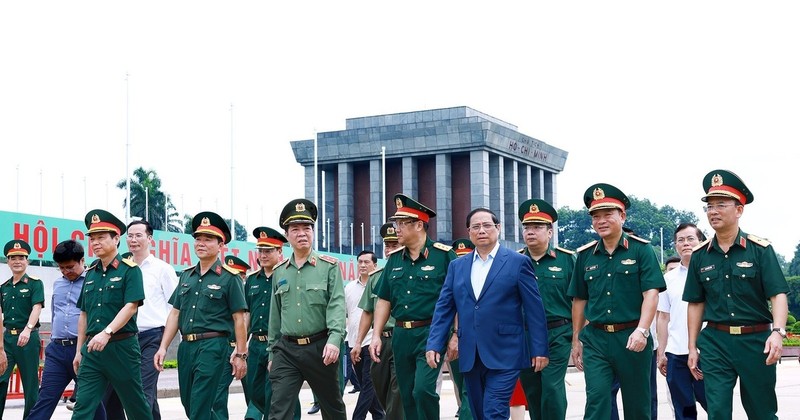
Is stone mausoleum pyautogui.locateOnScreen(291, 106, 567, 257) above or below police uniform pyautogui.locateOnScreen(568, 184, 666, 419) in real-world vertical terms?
above

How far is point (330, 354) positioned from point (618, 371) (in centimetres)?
210

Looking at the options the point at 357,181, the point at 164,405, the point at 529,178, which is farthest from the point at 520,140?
the point at 164,405

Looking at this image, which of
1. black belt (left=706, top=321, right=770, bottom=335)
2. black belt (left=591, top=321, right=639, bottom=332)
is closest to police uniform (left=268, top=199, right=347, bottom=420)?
black belt (left=591, top=321, right=639, bottom=332)

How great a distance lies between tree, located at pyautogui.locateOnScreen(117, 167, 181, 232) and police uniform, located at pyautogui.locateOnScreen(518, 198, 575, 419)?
176ft

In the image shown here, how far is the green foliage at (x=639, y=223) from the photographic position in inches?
4660

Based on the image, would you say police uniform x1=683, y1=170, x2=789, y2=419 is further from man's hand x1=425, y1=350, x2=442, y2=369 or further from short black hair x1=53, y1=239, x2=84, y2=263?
short black hair x1=53, y1=239, x2=84, y2=263

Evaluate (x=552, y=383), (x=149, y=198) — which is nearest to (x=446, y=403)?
(x=552, y=383)

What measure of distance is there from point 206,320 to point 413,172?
5664 centimetres

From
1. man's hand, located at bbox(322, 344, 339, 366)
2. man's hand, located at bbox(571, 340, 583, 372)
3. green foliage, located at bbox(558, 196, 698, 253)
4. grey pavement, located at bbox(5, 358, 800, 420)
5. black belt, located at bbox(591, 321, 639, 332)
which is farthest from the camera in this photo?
green foliage, located at bbox(558, 196, 698, 253)

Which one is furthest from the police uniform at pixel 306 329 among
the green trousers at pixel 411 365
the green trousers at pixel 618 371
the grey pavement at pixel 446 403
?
the grey pavement at pixel 446 403

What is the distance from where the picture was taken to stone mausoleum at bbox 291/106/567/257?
6328cm

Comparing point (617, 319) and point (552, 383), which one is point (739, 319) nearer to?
point (617, 319)

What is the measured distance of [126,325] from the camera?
8633 millimetres

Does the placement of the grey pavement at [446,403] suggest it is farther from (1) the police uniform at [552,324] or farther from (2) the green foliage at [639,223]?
(2) the green foliage at [639,223]
